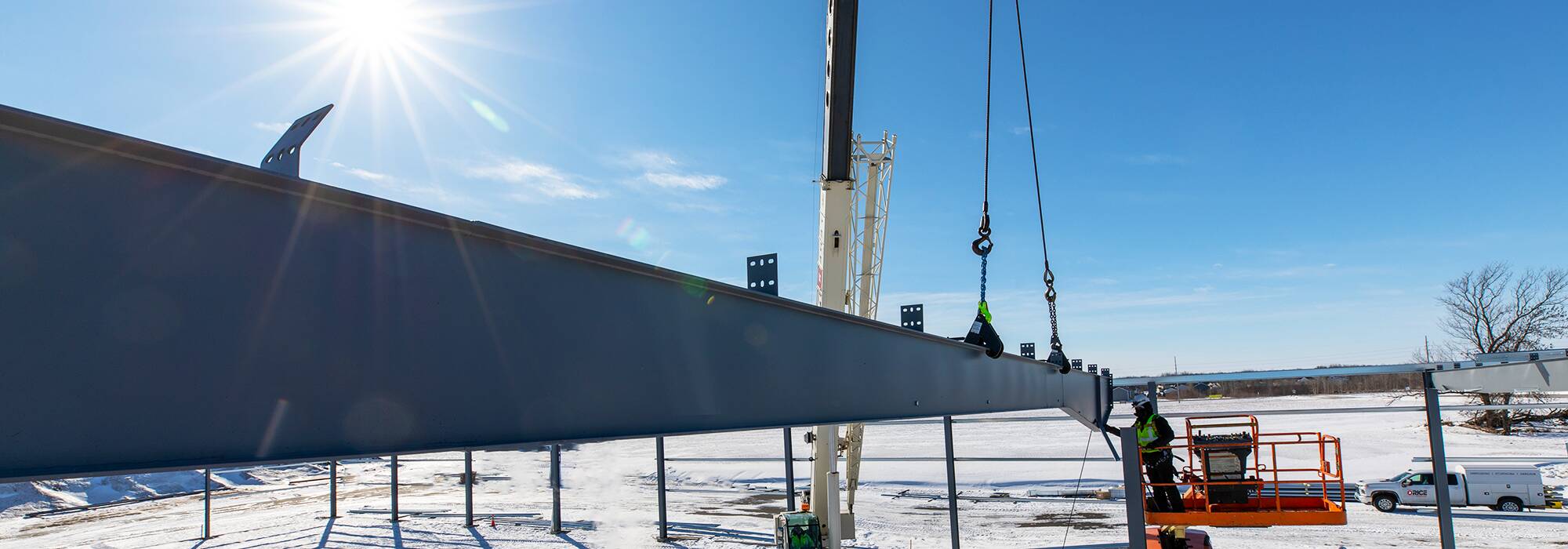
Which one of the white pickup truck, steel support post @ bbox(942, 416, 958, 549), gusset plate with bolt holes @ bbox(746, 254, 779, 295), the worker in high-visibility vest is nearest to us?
gusset plate with bolt holes @ bbox(746, 254, 779, 295)

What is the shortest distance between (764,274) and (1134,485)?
703 centimetres

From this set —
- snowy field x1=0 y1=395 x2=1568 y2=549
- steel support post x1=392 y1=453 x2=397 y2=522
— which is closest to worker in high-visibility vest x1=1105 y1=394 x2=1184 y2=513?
snowy field x1=0 y1=395 x2=1568 y2=549

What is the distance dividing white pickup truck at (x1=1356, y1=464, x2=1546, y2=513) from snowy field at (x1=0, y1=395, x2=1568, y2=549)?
1.43ft

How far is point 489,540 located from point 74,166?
22165 mm

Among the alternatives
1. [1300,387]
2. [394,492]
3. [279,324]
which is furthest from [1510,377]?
[1300,387]

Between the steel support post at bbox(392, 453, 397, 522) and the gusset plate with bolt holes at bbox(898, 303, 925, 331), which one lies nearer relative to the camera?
the gusset plate with bolt holes at bbox(898, 303, 925, 331)

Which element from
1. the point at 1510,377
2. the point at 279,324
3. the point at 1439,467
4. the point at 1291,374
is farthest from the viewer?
the point at 1291,374

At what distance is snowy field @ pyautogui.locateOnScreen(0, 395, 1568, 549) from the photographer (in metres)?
19.6

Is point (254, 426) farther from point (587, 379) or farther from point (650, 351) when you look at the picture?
point (650, 351)

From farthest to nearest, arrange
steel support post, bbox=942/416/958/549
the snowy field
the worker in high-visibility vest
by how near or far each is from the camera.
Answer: the snowy field < steel support post, bbox=942/416/958/549 < the worker in high-visibility vest

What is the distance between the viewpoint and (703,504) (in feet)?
91.4

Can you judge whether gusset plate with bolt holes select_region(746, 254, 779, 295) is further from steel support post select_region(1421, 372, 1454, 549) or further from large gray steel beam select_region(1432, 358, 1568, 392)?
steel support post select_region(1421, 372, 1454, 549)

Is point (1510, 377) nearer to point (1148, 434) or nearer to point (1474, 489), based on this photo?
point (1148, 434)

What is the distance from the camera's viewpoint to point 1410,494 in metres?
21.3
